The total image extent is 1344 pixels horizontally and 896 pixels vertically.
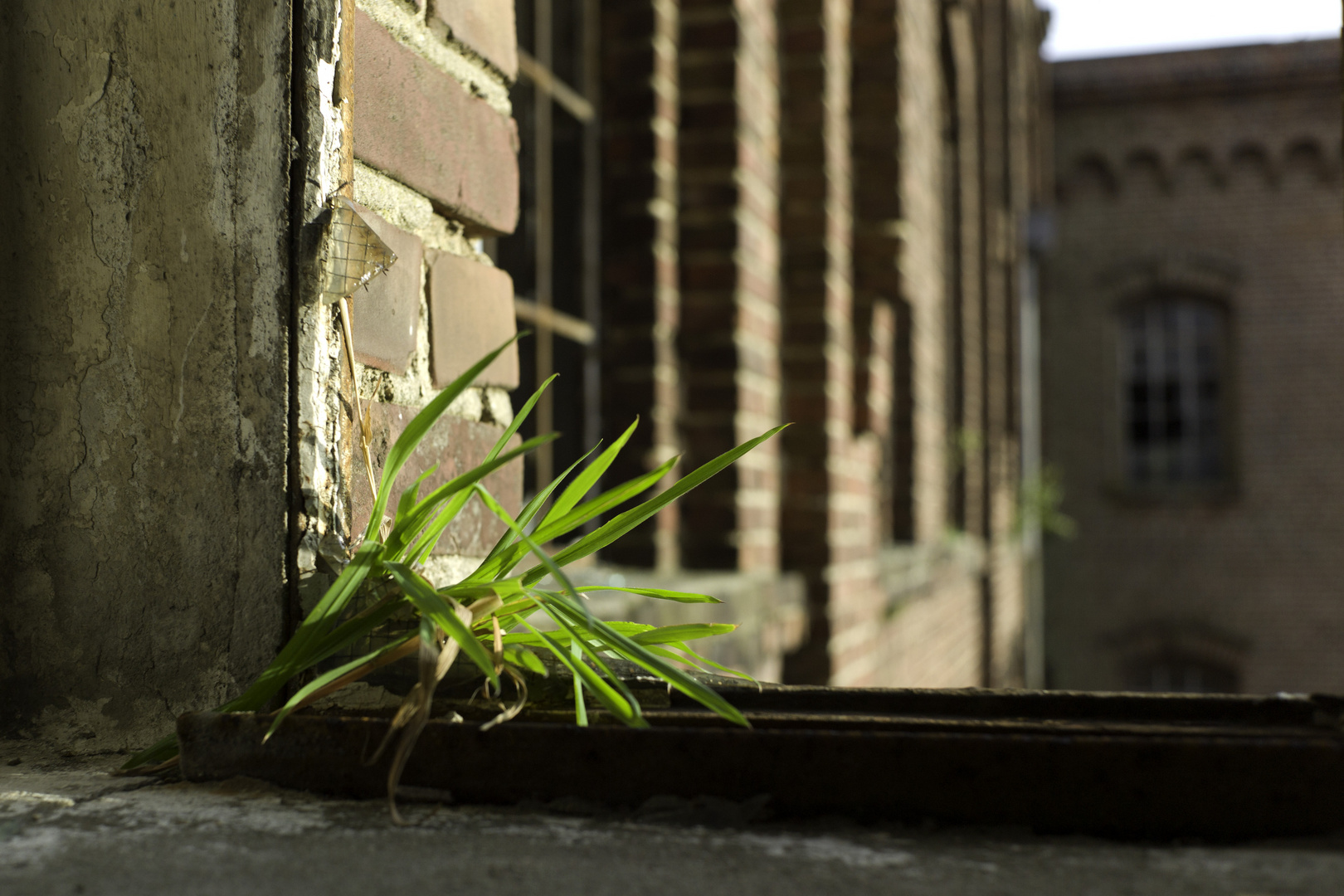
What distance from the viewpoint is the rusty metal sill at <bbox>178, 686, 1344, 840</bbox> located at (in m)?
0.70

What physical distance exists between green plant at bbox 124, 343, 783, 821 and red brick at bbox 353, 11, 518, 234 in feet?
1.14

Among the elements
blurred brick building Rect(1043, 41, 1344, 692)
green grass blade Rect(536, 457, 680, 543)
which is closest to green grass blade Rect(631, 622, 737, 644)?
green grass blade Rect(536, 457, 680, 543)

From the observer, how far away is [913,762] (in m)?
0.73

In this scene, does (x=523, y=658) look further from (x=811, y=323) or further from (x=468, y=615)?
(x=811, y=323)

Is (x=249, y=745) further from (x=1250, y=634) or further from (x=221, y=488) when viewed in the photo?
(x=1250, y=634)

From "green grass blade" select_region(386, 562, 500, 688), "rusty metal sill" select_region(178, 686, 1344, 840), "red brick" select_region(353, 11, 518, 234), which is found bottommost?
"rusty metal sill" select_region(178, 686, 1344, 840)

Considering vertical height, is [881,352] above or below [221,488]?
above

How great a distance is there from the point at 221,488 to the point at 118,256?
0.24m

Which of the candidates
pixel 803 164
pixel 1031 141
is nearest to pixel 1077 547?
pixel 1031 141

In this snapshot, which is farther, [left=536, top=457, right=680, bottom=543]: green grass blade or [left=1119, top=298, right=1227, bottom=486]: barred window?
[left=1119, top=298, right=1227, bottom=486]: barred window

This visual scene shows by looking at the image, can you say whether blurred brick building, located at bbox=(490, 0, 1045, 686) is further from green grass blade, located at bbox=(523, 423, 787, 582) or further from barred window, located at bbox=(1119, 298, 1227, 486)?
barred window, located at bbox=(1119, 298, 1227, 486)

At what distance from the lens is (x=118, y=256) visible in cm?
98

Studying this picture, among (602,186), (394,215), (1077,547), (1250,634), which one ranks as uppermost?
(602,186)

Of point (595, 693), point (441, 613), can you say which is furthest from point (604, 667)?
point (441, 613)
